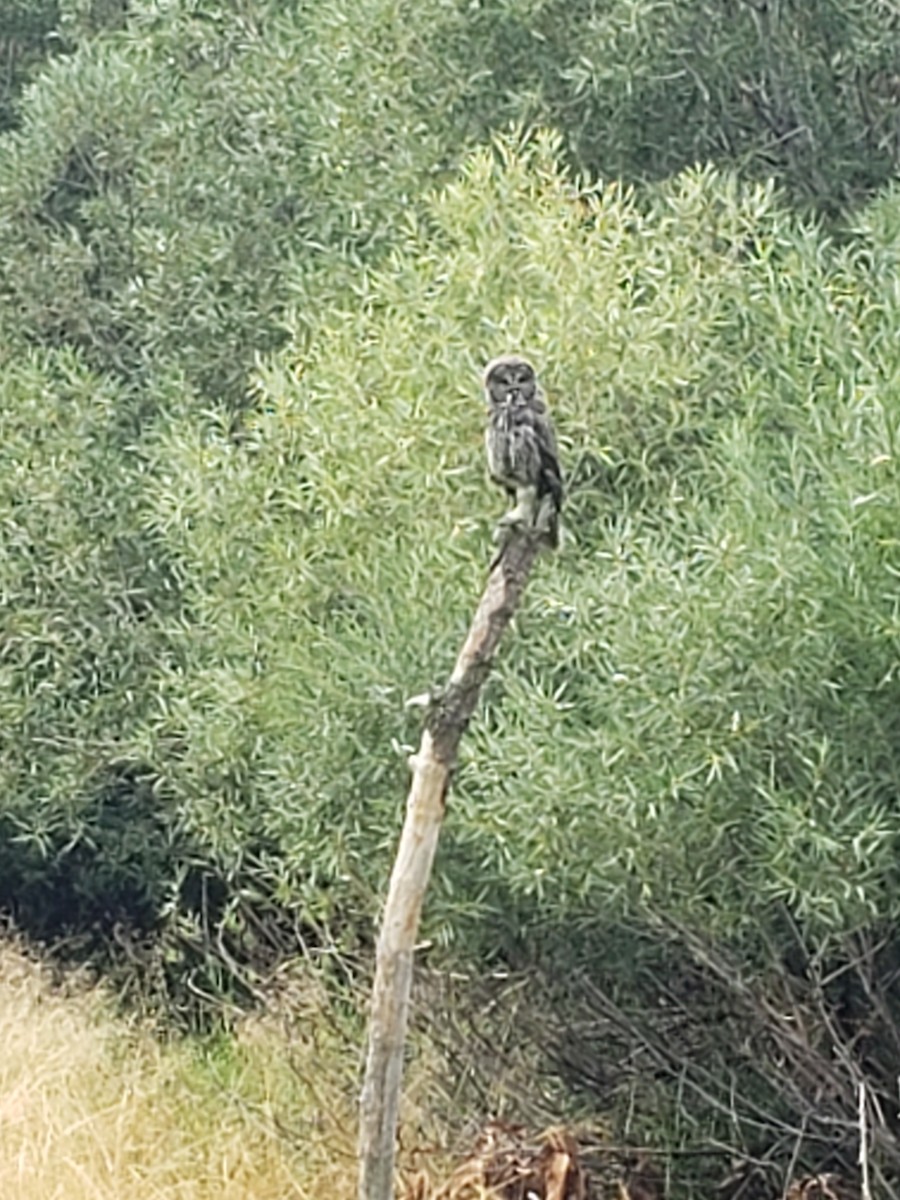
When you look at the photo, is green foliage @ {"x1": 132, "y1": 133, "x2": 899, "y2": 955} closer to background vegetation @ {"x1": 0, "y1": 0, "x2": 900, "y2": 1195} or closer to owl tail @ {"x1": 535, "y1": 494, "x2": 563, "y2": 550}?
background vegetation @ {"x1": 0, "y1": 0, "x2": 900, "y2": 1195}

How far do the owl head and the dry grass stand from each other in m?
3.56

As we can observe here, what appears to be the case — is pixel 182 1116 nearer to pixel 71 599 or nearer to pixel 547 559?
pixel 71 599

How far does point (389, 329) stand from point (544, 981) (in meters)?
1.93

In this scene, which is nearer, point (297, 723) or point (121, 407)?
point (297, 723)

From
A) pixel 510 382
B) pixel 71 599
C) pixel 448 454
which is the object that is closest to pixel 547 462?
pixel 510 382

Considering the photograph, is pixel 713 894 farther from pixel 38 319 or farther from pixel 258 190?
pixel 38 319

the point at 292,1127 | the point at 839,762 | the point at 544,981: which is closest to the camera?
the point at 839,762

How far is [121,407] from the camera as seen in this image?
28.5 ft

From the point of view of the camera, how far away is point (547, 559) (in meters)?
5.83

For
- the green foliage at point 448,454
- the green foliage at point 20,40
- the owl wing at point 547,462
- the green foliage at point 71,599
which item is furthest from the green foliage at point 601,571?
the green foliage at point 20,40

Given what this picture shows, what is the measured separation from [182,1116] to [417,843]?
13.2 feet

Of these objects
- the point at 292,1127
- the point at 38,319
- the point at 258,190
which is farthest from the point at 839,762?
the point at 38,319

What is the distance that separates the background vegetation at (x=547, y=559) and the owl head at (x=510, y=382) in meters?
1.58

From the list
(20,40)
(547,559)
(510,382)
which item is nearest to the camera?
(510,382)
